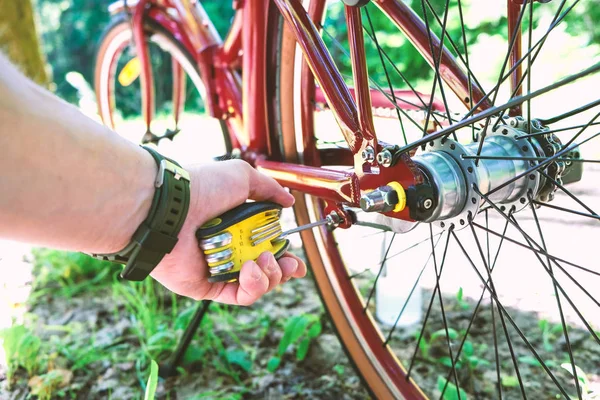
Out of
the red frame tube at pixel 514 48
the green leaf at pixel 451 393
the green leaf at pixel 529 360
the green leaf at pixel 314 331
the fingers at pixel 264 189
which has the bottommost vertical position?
the green leaf at pixel 451 393

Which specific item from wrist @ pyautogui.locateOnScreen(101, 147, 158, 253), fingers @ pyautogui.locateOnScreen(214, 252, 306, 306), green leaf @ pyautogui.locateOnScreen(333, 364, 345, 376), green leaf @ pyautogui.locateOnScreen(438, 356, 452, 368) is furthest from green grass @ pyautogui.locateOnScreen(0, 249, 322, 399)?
wrist @ pyautogui.locateOnScreen(101, 147, 158, 253)

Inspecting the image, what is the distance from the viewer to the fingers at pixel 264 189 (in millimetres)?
1118

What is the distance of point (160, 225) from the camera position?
0.91m

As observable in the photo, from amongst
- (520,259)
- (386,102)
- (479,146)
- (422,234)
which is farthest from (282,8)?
(422,234)

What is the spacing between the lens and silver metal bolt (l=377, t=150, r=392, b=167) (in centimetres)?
102

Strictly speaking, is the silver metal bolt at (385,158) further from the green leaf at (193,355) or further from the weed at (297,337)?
the green leaf at (193,355)

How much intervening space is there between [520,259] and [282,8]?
1.51m

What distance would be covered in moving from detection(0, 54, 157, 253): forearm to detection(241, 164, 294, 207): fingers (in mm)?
243

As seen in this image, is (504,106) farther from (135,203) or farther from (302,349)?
(302,349)

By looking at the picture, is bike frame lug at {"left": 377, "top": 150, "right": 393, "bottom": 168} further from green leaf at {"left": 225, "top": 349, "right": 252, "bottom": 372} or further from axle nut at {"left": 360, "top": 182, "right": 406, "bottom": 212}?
green leaf at {"left": 225, "top": 349, "right": 252, "bottom": 372}

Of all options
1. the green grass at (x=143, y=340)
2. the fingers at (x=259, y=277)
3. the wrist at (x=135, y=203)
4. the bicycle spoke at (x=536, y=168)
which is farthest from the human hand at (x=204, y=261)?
the green grass at (x=143, y=340)

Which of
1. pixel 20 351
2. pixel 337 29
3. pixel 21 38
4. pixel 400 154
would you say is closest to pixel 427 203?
pixel 400 154

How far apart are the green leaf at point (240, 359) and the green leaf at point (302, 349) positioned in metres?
0.15

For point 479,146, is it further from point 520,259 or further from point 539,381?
point 520,259
